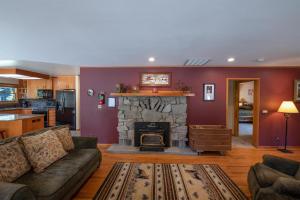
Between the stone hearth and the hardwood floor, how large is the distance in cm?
66

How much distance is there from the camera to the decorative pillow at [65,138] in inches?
114

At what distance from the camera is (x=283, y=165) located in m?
2.26

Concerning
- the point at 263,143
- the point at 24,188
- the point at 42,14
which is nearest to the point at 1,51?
the point at 42,14

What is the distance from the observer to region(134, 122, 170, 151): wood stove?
179 inches

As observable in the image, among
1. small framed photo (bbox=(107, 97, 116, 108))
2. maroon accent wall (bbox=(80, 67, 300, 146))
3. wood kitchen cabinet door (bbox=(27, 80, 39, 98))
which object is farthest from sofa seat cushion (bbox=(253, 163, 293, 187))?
wood kitchen cabinet door (bbox=(27, 80, 39, 98))

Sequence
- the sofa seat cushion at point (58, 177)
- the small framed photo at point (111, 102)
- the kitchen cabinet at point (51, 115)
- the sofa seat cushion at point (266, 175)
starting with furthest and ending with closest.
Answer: the kitchen cabinet at point (51, 115) → the small framed photo at point (111, 102) → the sofa seat cushion at point (266, 175) → the sofa seat cushion at point (58, 177)

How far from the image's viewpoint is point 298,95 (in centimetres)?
461

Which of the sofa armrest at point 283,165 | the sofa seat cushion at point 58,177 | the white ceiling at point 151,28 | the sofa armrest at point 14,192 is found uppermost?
the white ceiling at point 151,28

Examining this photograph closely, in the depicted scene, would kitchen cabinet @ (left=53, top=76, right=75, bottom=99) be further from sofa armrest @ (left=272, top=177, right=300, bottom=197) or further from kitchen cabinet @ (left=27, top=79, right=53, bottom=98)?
sofa armrest @ (left=272, top=177, right=300, bottom=197)

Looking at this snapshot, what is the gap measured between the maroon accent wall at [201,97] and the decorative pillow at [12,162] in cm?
284

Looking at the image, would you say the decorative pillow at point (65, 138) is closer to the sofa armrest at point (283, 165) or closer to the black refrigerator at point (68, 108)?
the sofa armrest at point (283, 165)

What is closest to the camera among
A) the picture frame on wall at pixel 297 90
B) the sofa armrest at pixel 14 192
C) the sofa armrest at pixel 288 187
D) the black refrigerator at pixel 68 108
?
the sofa armrest at pixel 14 192

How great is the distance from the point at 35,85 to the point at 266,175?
→ 328 inches

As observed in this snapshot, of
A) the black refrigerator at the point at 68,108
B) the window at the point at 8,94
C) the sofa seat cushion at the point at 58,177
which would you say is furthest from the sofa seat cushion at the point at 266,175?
the window at the point at 8,94
